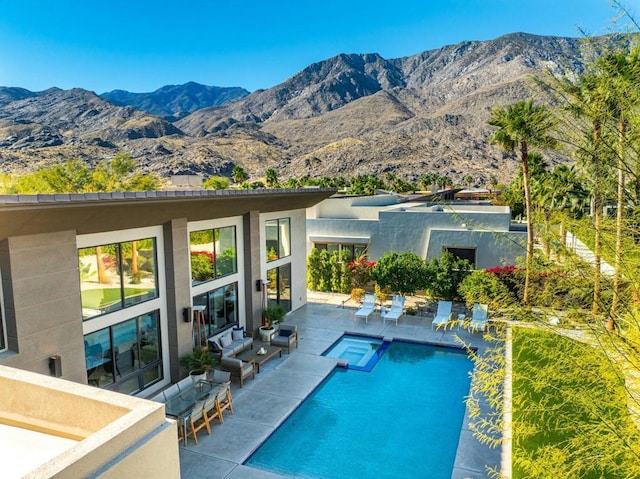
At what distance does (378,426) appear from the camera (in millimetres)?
11117

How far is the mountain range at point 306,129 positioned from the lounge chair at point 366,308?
169 feet

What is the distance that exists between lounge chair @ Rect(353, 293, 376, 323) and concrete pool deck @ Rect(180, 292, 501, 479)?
0.32m

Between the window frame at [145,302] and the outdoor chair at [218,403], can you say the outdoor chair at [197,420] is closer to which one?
the outdoor chair at [218,403]

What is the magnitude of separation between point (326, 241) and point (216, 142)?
90.4m

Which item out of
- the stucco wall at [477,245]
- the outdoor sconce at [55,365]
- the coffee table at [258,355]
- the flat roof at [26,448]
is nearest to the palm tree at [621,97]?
the flat roof at [26,448]

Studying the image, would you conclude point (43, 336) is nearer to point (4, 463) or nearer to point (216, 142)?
point (4, 463)

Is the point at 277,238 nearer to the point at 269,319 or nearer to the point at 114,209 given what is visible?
the point at 269,319

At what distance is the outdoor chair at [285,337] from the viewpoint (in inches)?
603

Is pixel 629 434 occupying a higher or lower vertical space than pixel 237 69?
lower

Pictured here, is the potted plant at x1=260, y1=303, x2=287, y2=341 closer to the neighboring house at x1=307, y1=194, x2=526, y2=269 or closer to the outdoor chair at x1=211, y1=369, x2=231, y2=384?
the outdoor chair at x1=211, y1=369, x2=231, y2=384

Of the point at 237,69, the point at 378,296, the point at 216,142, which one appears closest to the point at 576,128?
the point at 378,296

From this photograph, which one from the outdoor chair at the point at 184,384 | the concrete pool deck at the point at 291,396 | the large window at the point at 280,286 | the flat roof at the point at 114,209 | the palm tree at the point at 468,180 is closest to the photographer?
the flat roof at the point at 114,209

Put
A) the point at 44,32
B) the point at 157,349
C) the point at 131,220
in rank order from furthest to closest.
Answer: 1. the point at 44,32
2. the point at 157,349
3. the point at 131,220

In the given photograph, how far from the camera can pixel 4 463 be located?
3992mm
